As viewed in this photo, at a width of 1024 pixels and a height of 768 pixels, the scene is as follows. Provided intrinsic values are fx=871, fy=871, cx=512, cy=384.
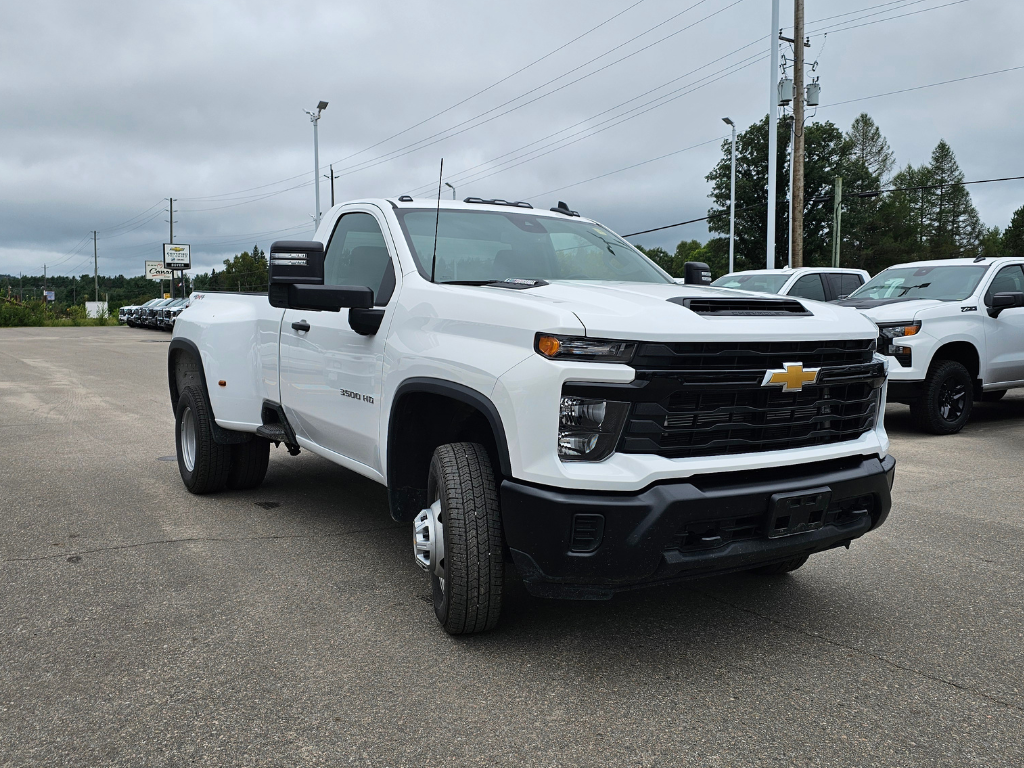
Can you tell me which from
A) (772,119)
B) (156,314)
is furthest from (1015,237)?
(156,314)

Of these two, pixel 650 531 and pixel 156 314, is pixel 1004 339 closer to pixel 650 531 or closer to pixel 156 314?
pixel 650 531

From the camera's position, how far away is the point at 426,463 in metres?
4.03

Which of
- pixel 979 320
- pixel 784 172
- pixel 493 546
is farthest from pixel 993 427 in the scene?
pixel 784 172

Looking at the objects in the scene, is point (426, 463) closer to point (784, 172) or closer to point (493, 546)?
point (493, 546)

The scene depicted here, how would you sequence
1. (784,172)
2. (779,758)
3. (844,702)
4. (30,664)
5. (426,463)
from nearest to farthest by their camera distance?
1. (779,758)
2. (844,702)
3. (30,664)
4. (426,463)
5. (784,172)

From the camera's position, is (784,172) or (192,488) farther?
(784,172)

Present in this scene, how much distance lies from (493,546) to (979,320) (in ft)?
25.6

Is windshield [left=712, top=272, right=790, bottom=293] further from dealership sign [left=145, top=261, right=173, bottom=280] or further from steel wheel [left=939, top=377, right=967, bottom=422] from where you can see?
dealership sign [left=145, top=261, right=173, bottom=280]

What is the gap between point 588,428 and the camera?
301cm

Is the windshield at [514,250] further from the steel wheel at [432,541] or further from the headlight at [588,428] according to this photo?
the headlight at [588,428]

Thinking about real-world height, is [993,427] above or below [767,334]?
below

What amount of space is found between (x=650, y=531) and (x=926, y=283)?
832 cm

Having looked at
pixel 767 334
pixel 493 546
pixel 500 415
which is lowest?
pixel 493 546

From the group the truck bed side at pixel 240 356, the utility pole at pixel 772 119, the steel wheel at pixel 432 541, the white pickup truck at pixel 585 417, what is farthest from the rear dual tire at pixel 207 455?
the utility pole at pixel 772 119
